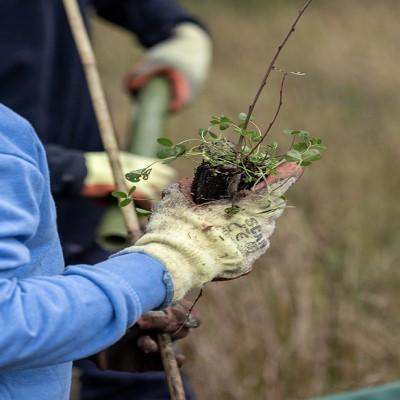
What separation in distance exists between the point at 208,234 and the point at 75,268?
0.24m

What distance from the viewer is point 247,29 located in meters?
9.52

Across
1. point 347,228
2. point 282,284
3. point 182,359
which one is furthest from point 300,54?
point 182,359

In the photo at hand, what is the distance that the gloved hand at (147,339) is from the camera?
6.11ft

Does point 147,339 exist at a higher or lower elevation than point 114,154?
lower

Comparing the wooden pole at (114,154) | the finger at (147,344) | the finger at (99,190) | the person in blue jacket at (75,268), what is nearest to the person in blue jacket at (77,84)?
the finger at (99,190)

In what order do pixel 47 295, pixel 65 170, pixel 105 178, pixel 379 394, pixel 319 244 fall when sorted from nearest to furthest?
pixel 47 295
pixel 379 394
pixel 65 170
pixel 105 178
pixel 319 244

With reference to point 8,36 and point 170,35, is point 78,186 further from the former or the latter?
point 170,35

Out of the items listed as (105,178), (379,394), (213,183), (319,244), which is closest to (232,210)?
(213,183)

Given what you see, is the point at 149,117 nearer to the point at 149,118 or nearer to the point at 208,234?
the point at 149,118

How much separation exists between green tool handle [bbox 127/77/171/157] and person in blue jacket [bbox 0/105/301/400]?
1353mm

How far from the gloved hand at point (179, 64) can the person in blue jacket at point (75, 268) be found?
1535 millimetres

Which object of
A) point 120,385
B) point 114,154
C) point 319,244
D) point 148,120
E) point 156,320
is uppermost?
point 114,154

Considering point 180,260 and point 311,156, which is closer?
point 180,260

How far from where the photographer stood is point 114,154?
2002 mm
